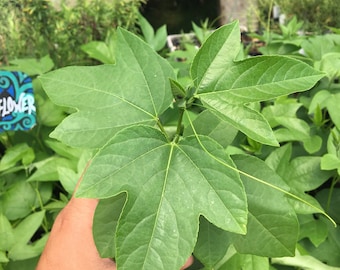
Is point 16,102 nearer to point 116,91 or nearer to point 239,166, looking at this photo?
point 116,91

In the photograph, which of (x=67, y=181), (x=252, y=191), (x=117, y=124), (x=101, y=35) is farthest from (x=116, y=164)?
(x=101, y=35)

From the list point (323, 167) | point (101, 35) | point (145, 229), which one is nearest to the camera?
point (145, 229)

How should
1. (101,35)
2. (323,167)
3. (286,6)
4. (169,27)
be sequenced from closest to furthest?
(323,167) < (101,35) < (286,6) < (169,27)

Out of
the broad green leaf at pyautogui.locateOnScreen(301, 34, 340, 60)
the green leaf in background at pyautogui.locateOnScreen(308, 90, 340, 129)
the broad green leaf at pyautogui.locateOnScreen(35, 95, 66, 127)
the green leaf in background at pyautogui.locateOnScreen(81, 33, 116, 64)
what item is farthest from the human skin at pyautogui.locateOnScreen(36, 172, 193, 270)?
the broad green leaf at pyautogui.locateOnScreen(301, 34, 340, 60)

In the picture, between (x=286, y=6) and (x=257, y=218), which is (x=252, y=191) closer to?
(x=257, y=218)

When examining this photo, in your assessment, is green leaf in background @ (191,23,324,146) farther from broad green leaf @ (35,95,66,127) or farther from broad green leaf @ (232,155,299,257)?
broad green leaf @ (35,95,66,127)
